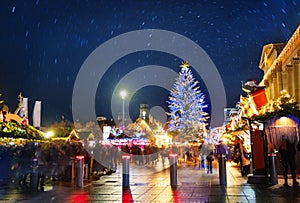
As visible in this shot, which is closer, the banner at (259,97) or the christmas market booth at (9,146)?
the christmas market booth at (9,146)

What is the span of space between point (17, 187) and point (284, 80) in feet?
112

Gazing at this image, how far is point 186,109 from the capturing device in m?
53.9

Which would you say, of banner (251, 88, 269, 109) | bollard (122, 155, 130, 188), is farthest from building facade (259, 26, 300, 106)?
bollard (122, 155, 130, 188)

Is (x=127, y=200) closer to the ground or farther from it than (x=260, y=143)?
closer to the ground

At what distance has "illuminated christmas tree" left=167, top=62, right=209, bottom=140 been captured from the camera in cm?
5375

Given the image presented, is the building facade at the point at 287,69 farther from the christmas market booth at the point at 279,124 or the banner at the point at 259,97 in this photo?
the christmas market booth at the point at 279,124

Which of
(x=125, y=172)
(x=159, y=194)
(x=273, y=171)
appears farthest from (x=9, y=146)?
(x=273, y=171)

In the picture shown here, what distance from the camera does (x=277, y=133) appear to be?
1656cm

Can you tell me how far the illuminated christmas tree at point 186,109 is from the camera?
53.8m

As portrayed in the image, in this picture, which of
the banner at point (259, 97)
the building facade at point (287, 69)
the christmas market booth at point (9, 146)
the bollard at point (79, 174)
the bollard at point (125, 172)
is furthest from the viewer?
the building facade at point (287, 69)

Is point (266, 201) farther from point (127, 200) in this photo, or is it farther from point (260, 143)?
point (260, 143)

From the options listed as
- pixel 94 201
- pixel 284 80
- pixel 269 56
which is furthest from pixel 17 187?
pixel 269 56

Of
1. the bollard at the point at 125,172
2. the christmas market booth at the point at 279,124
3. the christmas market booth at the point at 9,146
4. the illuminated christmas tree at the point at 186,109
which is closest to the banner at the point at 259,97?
the christmas market booth at the point at 279,124

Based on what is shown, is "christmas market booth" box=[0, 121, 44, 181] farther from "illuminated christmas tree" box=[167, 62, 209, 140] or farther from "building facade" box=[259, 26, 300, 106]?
"illuminated christmas tree" box=[167, 62, 209, 140]
